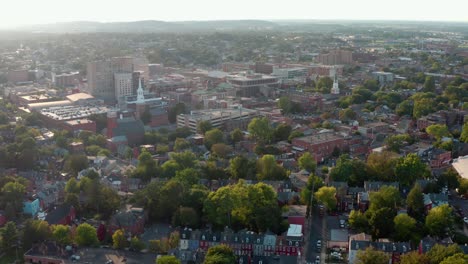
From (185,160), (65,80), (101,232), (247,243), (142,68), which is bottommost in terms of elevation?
(101,232)

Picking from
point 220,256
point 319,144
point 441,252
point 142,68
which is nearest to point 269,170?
point 319,144

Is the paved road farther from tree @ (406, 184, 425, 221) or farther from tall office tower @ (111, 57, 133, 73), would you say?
tall office tower @ (111, 57, 133, 73)

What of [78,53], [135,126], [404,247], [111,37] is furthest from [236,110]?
[111,37]

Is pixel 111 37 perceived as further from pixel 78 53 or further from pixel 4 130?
pixel 4 130

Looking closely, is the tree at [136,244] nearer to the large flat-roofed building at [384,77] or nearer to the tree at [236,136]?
the tree at [236,136]

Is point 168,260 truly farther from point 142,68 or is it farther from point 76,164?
point 142,68

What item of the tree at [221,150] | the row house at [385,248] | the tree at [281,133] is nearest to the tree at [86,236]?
the row house at [385,248]

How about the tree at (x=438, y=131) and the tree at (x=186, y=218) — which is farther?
the tree at (x=438, y=131)
